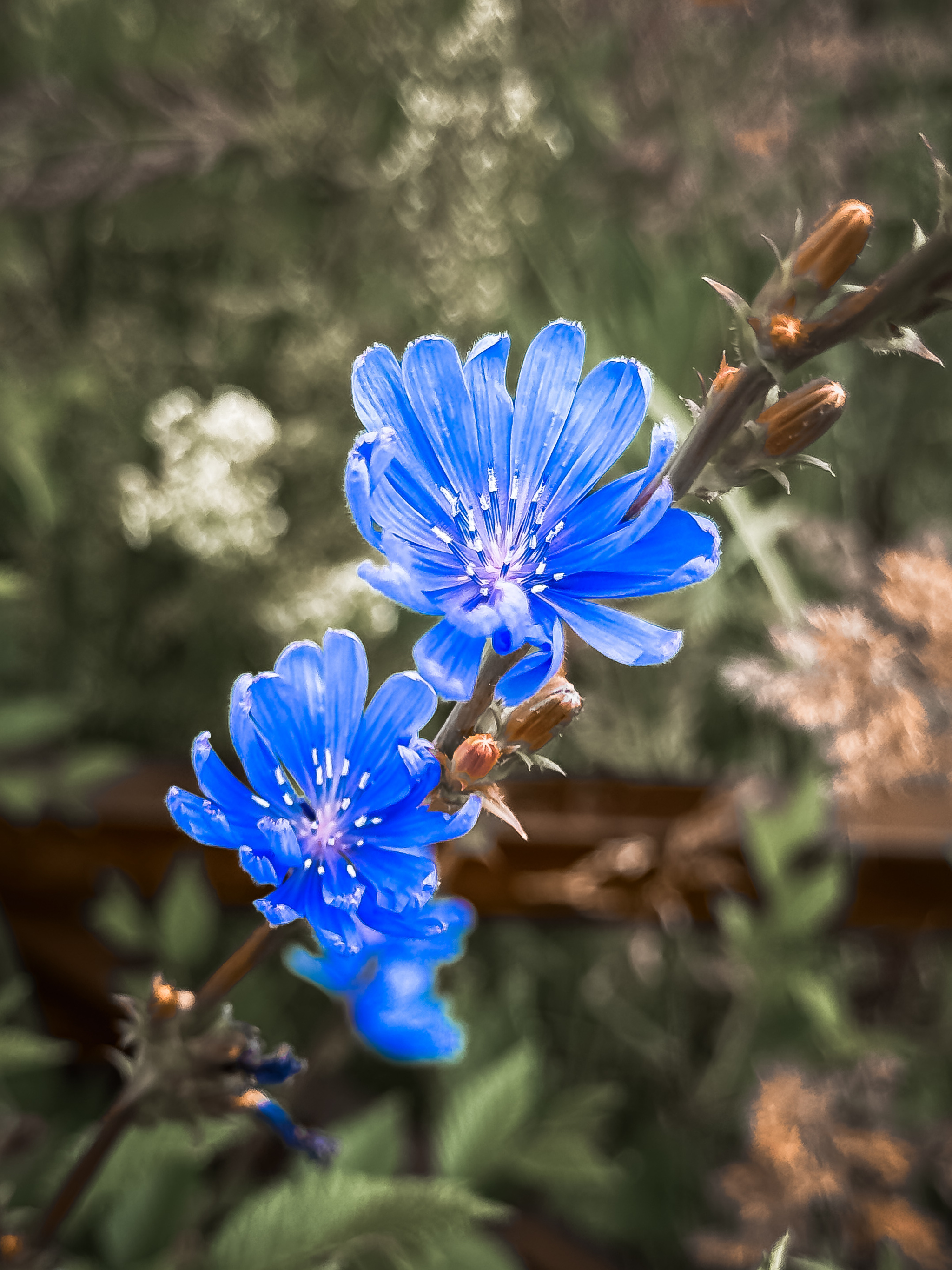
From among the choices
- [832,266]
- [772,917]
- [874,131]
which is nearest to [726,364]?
[832,266]

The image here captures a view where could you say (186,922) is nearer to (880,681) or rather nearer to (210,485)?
(210,485)

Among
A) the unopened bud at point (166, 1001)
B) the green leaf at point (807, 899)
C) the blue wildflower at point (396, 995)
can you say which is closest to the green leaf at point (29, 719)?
the blue wildflower at point (396, 995)

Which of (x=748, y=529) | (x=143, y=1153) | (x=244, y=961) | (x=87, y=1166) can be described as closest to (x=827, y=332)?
(x=748, y=529)

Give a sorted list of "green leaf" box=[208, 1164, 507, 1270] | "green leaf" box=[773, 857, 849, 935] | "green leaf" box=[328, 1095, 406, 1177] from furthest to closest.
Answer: "green leaf" box=[773, 857, 849, 935] → "green leaf" box=[328, 1095, 406, 1177] → "green leaf" box=[208, 1164, 507, 1270]

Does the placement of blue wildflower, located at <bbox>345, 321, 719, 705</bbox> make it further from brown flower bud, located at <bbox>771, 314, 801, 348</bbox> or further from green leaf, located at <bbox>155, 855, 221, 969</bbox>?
green leaf, located at <bbox>155, 855, 221, 969</bbox>

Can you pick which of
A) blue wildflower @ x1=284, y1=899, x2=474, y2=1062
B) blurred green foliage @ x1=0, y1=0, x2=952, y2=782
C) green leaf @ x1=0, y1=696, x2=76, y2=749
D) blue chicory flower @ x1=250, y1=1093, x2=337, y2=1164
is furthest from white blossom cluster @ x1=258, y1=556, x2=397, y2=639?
blue chicory flower @ x1=250, y1=1093, x2=337, y2=1164

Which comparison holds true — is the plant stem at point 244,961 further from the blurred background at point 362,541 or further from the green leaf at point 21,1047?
the blurred background at point 362,541
